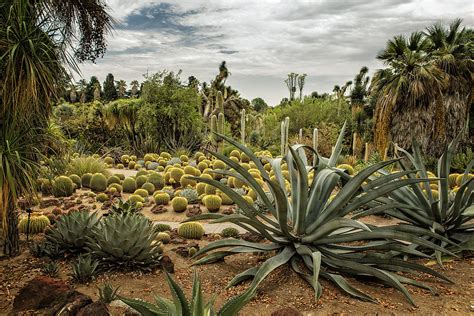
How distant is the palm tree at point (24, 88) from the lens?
443 centimetres

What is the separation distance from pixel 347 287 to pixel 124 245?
7.55ft

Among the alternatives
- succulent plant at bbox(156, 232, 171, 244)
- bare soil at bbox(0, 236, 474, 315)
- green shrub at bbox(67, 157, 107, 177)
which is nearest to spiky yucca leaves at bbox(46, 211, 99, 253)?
bare soil at bbox(0, 236, 474, 315)

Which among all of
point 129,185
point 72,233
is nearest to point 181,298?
point 72,233

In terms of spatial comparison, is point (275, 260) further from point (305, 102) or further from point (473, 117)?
point (305, 102)

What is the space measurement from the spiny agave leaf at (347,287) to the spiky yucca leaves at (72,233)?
9.25ft

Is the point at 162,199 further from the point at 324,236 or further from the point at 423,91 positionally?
the point at 423,91

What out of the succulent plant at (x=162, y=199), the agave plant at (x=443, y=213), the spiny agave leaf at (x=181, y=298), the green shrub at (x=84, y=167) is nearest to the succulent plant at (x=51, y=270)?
the spiny agave leaf at (x=181, y=298)

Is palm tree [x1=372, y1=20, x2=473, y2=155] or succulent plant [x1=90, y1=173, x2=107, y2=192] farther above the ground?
palm tree [x1=372, y1=20, x2=473, y2=155]

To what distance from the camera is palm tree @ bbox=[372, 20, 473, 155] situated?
15.3m

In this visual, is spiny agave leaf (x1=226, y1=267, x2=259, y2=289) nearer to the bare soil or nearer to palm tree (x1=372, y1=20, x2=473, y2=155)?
the bare soil

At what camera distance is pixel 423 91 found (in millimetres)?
14906

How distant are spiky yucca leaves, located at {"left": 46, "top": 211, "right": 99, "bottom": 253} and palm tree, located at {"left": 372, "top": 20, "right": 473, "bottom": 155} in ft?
42.4

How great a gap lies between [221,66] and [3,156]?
1182 inches

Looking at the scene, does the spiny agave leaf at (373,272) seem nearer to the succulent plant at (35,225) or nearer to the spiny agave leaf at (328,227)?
the spiny agave leaf at (328,227)
